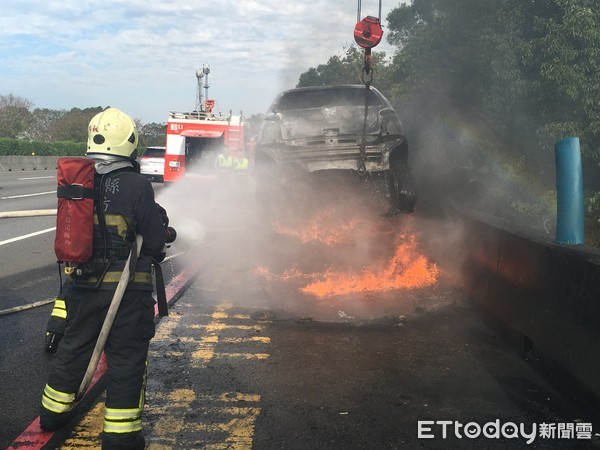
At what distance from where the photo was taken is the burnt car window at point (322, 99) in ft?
25.0

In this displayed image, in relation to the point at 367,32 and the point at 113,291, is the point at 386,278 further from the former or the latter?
the point at 113,291

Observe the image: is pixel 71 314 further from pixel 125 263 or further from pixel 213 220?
pixel 213 220

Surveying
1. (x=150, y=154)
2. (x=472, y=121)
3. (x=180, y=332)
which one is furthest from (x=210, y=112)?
(x=180, y=332)

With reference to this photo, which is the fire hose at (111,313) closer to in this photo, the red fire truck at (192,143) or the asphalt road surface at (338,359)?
the asphalt road surface at (338,359)

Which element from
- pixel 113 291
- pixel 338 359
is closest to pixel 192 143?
pixel 338 359

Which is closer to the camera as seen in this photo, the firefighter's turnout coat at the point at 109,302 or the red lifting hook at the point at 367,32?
the firefighter's turnout coat at the point at 109,302

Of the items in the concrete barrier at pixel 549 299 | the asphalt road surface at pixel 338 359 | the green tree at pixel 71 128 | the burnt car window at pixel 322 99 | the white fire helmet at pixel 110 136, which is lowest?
the asphalt road surface at pixel 338 359

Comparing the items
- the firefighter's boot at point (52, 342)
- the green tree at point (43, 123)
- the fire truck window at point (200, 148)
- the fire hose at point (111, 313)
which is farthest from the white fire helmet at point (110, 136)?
the green tree at point (43, 123)

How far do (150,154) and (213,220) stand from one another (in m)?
11.9

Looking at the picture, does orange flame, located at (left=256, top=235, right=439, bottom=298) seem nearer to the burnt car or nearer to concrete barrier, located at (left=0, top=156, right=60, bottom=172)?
the burnt car

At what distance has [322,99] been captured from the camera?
7.77 m

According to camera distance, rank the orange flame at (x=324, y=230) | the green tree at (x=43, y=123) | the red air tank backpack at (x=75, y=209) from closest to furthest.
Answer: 1. the red air tank backpack at (x=75, y=209)
2. the orange flame at (x=324, y=230)
3. the green tree at (x=43, y=123)

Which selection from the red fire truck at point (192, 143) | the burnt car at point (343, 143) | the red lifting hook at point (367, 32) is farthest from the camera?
the red fire truck at point (192, 143)

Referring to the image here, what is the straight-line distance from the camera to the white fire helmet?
3.16 meters
